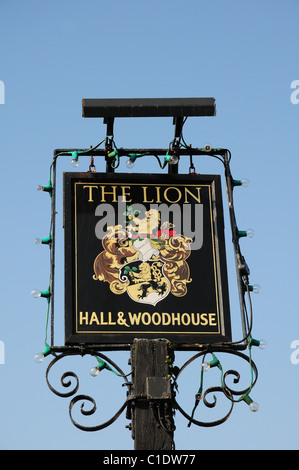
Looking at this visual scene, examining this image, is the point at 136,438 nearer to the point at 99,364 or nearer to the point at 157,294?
the point at 99,364

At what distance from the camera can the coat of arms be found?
9.43 meters

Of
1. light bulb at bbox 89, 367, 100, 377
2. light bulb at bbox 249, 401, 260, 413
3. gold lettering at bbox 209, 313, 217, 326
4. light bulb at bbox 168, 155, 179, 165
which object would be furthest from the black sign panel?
light bulb at bbox 249, 401, 260, 413

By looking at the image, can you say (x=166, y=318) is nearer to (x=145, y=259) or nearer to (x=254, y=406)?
(x=145, y=259)

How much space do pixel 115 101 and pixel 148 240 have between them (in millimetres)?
1331

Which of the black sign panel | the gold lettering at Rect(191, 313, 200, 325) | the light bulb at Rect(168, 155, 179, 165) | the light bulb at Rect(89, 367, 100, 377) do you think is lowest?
the light bulb at Rect(89, 367, 100, 377)

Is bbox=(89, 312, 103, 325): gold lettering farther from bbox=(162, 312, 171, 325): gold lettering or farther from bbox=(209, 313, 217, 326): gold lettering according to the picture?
bbox=(209, 313, 217, 326): gold lettering

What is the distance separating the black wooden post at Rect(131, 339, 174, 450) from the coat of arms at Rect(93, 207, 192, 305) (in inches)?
22.1

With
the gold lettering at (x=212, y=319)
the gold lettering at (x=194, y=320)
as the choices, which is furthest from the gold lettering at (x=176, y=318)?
the gold lettering at (x=212, y=319)

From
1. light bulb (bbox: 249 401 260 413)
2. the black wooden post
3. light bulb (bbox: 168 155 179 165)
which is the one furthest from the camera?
→ light bulb (bbox: 168 155 179 165)

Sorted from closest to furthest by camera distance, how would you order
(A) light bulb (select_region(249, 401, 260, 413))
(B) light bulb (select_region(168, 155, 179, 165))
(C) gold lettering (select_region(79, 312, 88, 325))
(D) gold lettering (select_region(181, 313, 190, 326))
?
(A) light bulb (select_region(249, 401, 260, 413)) < (C) gold lettering (select_region(79, 312, 88, 325)) < (D) gold lettering (select_region(181, 313, 190, 326)) < (B) light bulb (select_region(168, 155, 179, 165))

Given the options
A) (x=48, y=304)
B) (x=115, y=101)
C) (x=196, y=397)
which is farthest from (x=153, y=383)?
(x=115, y=101)

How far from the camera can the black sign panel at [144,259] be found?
364 inches

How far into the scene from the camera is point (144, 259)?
31.6ft

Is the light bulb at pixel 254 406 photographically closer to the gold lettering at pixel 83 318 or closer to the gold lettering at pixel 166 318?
the gold lettering at pixel 166 318
